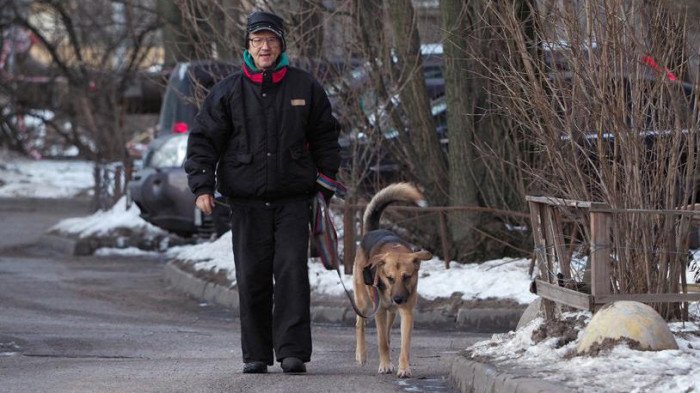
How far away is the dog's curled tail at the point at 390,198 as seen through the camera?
9117mm

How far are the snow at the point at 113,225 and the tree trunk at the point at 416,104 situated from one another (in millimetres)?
6773

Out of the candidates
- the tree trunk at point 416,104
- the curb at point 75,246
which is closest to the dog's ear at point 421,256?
the tree trunk at point 416,104

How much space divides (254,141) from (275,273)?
0.77 m

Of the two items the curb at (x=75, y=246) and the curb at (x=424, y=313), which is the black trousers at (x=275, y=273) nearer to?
the curb at (x=424, y=313)

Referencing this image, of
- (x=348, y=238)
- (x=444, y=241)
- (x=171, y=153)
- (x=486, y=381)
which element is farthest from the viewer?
(x=171, y=153)

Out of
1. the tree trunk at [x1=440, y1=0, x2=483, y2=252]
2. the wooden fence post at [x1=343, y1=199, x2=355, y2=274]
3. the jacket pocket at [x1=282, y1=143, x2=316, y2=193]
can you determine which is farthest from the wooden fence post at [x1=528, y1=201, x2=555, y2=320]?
the wooden fence post at [x1=343, y1=199, x2=355, y2=274]

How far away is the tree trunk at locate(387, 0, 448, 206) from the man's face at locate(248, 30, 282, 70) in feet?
17.0

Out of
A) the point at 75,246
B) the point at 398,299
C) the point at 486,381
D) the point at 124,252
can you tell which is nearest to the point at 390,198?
the point at 398,299

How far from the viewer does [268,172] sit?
8.23 m

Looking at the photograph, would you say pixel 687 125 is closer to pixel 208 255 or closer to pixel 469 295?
pixel 469 295

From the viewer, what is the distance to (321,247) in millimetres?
8703

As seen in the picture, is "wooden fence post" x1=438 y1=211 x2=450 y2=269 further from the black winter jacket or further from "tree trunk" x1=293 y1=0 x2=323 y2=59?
the black winter jacket

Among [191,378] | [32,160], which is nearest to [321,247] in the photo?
[191,378]

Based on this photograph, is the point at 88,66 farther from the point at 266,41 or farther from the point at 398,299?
the point at 398,299
